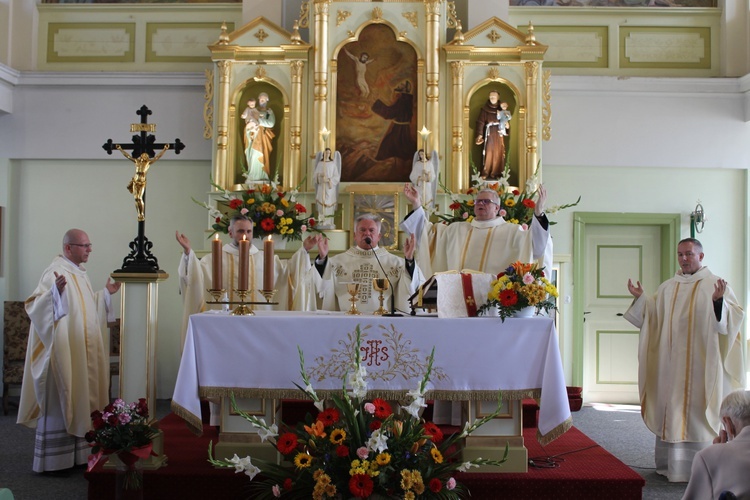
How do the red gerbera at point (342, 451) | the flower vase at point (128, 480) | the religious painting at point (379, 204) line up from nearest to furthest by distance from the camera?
the red gerbera at point (342, 451)
the flower vase at point (128, 480)
the religious painting at point (379, 204)

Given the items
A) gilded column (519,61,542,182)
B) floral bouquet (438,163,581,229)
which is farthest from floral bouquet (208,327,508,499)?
gilded column (519,61,542,182)

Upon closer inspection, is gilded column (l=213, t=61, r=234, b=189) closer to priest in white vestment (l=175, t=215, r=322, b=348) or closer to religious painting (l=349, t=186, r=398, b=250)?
religious painting (l=349, t=186, r=398, b=250)

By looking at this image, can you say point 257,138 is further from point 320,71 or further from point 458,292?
point 458,292

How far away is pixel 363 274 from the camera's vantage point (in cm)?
698

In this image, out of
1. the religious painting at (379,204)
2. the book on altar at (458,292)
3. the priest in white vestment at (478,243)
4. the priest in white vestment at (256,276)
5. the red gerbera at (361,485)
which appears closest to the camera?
the red gerbera at (361,485)

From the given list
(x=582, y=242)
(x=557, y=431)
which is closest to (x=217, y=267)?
(x=557, y=431)

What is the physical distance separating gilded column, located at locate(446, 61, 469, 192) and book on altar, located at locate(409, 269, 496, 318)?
14.4ft

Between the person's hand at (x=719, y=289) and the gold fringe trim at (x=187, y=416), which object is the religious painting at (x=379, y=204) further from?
the gold fringe trim at (x=187, y=416)

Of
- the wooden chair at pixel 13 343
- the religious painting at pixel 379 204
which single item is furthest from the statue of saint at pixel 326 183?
the wooden chair at pixel 13 343

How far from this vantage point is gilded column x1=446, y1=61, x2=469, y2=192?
973 centimetres

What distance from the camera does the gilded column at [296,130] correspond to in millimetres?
9781

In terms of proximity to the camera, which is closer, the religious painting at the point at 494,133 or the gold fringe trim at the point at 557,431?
the gold fringe trim at the point at 557,431

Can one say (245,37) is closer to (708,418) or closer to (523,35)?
(523,35)

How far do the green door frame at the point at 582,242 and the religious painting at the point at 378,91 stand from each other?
2.37m
